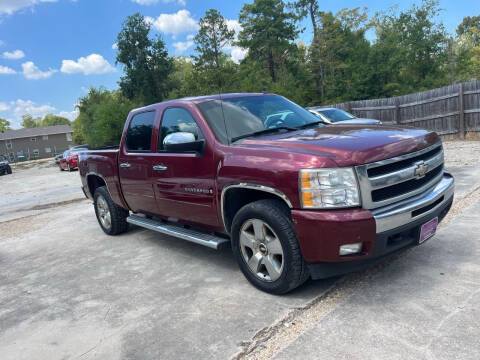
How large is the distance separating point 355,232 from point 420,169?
36.4 inches

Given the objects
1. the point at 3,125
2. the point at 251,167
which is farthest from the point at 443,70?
the point at 3,125

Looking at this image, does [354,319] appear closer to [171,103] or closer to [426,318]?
[426,318]

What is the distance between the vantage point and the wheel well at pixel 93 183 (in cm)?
655

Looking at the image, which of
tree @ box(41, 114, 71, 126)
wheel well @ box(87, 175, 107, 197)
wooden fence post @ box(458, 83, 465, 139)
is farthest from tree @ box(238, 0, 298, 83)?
tree @ box(41, 114, 71, 126)

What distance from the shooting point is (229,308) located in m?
3.30

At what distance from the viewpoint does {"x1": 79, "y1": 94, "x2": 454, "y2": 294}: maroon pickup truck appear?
291cm

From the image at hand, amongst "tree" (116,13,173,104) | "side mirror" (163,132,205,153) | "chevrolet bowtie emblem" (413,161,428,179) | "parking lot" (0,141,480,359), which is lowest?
"parking lot" (0,141,480,359)

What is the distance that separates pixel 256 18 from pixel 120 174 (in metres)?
39.0

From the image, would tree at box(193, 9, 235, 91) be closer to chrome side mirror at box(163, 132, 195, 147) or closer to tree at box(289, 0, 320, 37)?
tree at box(289, 0, 320, 37)

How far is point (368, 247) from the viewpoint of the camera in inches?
115

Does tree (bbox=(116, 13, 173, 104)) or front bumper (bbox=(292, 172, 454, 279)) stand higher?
tree (bbox=(116, 13, 173, 104))

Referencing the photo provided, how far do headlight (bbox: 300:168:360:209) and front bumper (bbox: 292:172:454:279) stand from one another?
0.23ft

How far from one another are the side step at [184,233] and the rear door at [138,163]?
0.48ft

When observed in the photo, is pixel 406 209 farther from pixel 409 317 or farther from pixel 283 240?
pixel 283 240
